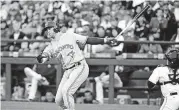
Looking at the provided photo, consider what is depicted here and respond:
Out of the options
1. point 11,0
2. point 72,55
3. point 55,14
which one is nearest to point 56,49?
point 72,55

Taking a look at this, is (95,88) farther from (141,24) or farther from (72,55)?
(72,55)

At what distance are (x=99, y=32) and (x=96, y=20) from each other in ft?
1.55

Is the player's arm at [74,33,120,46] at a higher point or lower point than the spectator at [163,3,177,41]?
lower

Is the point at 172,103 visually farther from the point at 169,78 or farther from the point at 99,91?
the point at 99,91

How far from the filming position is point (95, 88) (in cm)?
1064

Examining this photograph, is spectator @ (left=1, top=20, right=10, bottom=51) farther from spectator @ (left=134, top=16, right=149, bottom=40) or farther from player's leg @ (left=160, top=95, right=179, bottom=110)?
player's leg @ (left=160, top=95, right=179, bottom=110)

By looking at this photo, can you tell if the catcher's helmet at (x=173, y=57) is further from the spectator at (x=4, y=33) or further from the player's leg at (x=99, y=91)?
the spectator at (x=4, y=33)

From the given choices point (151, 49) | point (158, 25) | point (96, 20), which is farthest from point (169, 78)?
point (96, 20)

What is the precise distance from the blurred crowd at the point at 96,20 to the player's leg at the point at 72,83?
3.01 m

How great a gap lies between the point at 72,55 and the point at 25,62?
3640 millimetres

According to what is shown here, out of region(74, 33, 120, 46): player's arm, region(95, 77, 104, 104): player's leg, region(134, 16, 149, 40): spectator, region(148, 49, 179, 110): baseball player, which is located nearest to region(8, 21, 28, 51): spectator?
region(95, 77, 104, 104): player's leg

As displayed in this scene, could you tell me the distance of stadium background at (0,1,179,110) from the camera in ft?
34.2

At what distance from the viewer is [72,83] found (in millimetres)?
7332

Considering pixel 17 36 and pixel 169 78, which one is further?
pixel 17 36
